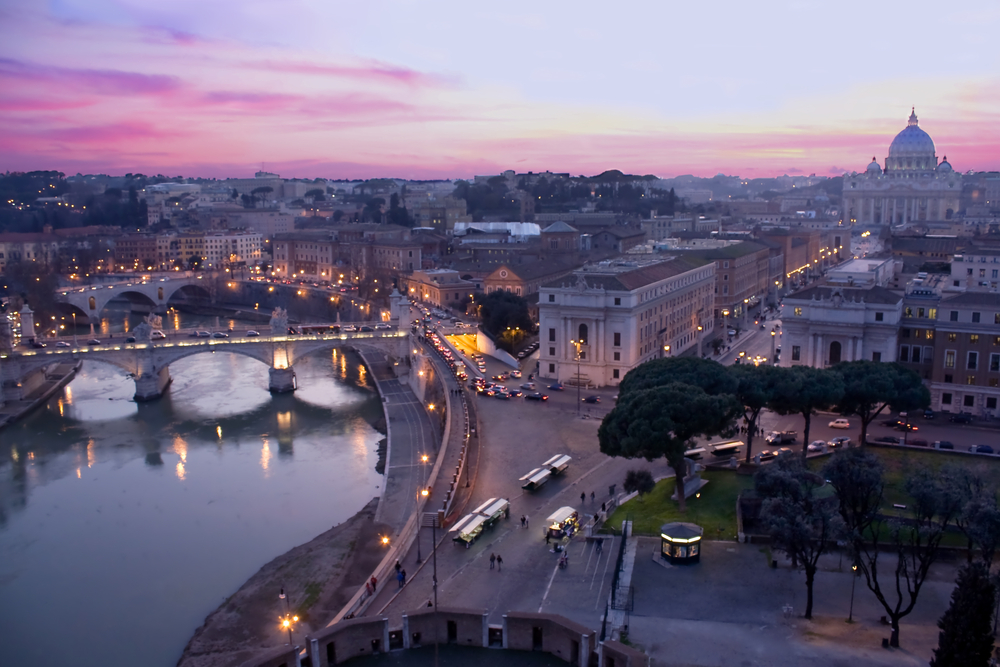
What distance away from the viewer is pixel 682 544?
1283 cm

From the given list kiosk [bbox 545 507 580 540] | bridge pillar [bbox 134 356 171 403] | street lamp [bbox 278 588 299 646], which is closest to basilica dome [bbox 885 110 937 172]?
bridge pillar [bbox 134 356 171 403]

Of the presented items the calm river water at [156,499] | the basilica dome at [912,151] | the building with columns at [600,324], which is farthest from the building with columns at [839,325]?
the basilica dome at [912,151]

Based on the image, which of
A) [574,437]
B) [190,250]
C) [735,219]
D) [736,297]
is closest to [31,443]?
[574,437]

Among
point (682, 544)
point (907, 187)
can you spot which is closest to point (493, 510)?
point (682, 544)

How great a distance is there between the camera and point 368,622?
10.4 metres

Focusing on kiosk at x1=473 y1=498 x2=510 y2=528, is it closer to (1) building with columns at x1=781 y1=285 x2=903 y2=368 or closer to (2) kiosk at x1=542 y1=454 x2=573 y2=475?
(2) kiosk at x1=542 y1=454 x2=573 y2=475

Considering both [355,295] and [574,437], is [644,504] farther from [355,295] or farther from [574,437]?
[355,295]

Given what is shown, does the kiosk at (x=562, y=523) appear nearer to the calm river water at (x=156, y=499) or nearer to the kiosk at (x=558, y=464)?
the kiosk at (x=558, y=464)

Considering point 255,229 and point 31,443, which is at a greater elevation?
point 255,229

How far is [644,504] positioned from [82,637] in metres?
9.99

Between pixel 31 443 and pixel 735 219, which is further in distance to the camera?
pixel 735 219

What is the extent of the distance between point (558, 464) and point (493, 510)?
292 cm

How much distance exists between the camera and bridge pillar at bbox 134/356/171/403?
96.3ft

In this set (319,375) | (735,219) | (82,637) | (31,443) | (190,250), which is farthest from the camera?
(735,219)
